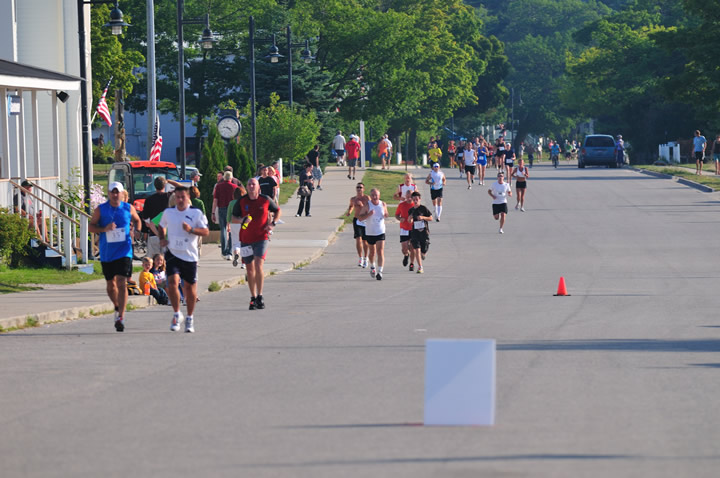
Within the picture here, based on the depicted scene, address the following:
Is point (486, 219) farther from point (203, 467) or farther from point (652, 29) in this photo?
point (652, 29)

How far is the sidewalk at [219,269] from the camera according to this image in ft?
55.9

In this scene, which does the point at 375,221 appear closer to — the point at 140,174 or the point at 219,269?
the point at 219,269

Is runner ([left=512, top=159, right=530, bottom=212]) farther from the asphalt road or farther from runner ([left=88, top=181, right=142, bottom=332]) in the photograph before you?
runner ([left=88, top=181, right=142, bottom=332])

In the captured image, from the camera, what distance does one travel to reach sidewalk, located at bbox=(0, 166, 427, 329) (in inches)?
671

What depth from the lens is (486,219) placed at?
126 ft

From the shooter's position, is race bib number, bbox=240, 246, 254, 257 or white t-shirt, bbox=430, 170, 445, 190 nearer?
race bib number, bbox=240, 246, 254, 257

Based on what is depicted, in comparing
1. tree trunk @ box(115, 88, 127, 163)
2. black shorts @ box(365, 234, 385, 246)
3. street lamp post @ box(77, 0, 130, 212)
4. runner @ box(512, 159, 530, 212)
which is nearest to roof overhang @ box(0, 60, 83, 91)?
street lamp post @ box(77, 0, 130, 212)

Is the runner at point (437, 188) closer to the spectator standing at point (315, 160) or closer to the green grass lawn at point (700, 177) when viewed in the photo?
the spectator standing at point (315, 160)

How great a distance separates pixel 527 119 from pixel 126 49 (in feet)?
244

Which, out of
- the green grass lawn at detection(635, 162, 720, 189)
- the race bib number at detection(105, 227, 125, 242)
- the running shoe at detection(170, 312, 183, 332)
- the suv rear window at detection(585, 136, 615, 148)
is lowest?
the running shoe at detection(170, 312, 183, 332)

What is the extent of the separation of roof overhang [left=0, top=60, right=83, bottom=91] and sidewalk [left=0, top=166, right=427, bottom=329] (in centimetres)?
452

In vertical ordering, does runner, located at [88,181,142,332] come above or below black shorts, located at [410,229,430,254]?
above

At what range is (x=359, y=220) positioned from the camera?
24.5m

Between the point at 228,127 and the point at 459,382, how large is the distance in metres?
30.6
